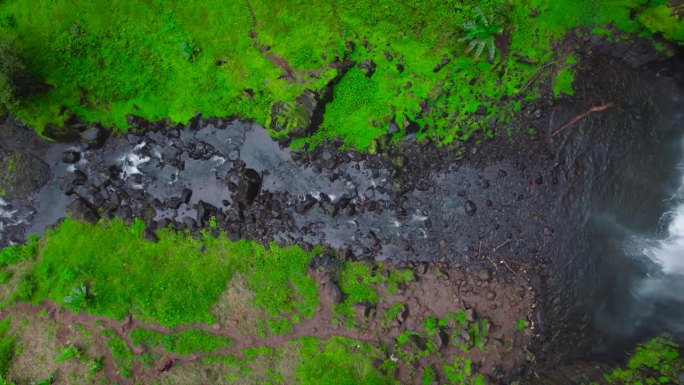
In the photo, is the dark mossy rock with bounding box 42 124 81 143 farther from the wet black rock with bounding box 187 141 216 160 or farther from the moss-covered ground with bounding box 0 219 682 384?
the wet black rock with bounding box 187 141 216 160

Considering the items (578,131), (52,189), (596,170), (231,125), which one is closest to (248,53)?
(231,125)

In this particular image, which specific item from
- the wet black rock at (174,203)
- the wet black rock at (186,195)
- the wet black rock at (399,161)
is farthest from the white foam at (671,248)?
the wet black rock at (174,203)

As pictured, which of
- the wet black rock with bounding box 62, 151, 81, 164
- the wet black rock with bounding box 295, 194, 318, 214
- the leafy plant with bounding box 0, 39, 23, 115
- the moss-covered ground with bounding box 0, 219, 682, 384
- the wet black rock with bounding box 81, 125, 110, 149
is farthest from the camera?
the wet black rock with bounding box 62, 151, 81, 164

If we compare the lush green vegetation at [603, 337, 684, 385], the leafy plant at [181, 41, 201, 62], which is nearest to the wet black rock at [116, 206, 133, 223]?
the leafy plant at [181, 41, 201, 62]

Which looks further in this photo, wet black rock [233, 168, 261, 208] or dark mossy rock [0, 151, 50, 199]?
dark mossy rock [0, 151, 50, 199]

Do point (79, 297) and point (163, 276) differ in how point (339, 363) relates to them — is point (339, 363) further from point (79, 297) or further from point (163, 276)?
point (79, 297)

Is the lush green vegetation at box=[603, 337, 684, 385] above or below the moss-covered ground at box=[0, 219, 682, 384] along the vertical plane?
above

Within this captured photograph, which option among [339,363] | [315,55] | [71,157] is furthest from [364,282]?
[71,157]

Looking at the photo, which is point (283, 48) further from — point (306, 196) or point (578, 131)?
point (578, 131)
